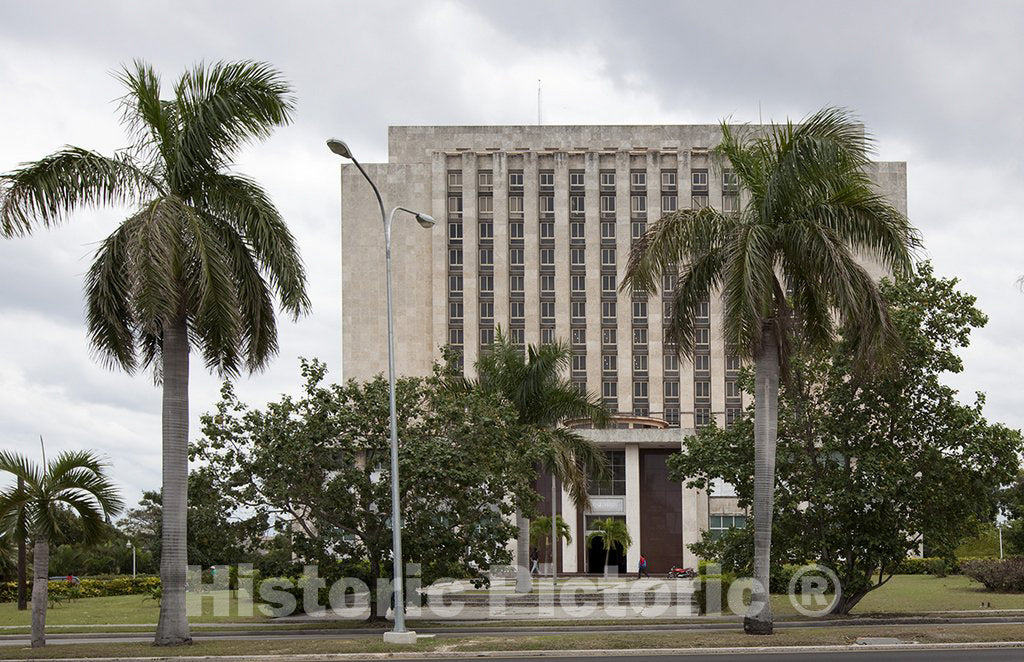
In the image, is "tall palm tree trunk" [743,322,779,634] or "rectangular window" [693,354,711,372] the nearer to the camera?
"tall palm tree trunk" [743,322,779,634]

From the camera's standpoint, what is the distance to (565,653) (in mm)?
20125

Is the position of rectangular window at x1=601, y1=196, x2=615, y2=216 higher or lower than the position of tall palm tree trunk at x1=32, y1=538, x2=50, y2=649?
higher

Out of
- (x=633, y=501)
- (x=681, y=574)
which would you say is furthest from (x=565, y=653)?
(x=633, y=501)

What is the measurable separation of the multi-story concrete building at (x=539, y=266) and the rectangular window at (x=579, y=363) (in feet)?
0.32

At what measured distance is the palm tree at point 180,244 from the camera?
20.8 m

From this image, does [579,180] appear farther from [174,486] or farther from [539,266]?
[174,486]

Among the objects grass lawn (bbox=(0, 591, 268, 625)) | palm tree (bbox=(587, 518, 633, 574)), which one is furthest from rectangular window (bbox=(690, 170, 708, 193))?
grass lawn (bbox=(0, 591, 268, 625))

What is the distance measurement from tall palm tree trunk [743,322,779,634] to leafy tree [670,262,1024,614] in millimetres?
5034

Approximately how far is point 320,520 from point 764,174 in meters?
14.2

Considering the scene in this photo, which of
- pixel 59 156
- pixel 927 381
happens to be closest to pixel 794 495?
pixel 927 381

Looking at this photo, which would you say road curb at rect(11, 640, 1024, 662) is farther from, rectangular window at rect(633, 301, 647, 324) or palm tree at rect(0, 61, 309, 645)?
rectangular window at rect(633, 301, 647, 324)

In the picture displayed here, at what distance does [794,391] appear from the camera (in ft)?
96.0

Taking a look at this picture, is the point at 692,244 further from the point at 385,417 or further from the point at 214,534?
the point at 214,534

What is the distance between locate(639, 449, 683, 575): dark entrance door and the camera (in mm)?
72750
